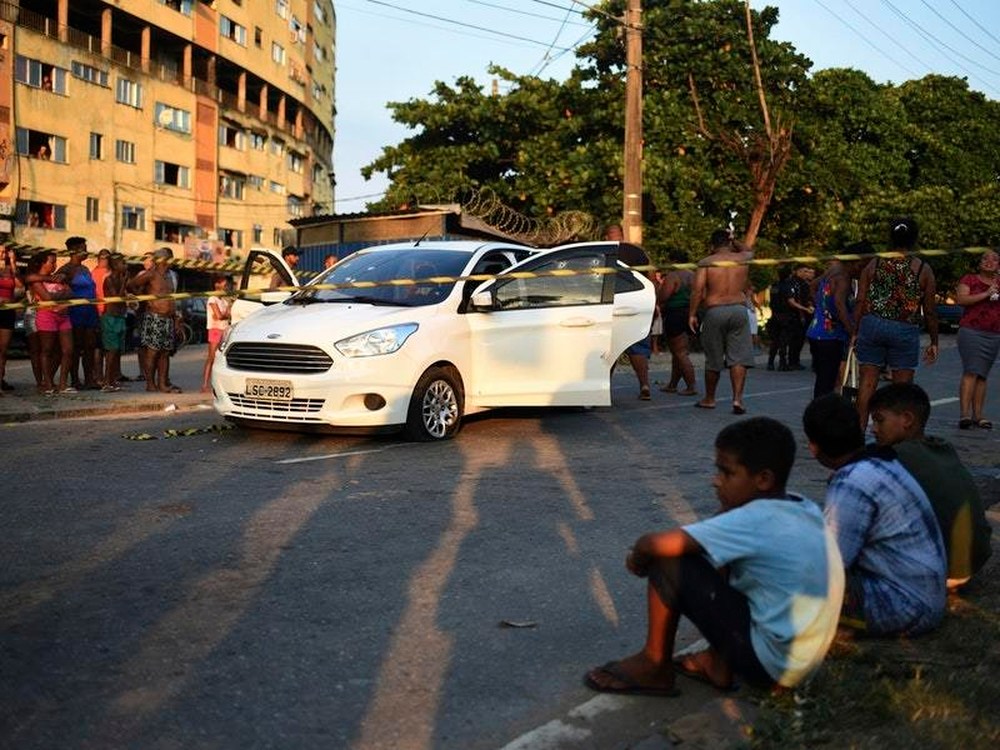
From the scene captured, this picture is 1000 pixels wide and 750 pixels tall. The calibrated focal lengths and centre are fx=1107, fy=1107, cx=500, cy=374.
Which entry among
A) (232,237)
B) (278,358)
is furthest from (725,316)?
(232,237)

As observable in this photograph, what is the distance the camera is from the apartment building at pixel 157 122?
42.7 meters

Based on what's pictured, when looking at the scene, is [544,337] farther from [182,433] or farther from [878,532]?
[878,532]

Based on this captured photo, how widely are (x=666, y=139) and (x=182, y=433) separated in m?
27.9

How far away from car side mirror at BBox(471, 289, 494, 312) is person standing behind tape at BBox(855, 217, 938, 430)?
305 centimetres

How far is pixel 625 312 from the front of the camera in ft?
36.3

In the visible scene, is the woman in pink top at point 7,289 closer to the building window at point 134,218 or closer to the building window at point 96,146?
the building window at point 96,146

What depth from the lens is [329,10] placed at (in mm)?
75625

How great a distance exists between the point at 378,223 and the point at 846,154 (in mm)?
21956

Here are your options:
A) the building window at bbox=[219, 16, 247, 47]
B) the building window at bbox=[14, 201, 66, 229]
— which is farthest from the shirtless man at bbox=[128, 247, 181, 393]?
the building window at bbox=[219, 16, 247, 47]

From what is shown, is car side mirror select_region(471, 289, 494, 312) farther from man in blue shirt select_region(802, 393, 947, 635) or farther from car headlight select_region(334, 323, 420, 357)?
man in blue shirt select_region(802, 393, 947, 635)

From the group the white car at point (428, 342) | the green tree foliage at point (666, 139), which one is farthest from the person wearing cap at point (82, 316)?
the green tree foliage at point (666, 139)

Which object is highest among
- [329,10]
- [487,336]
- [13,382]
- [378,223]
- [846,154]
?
[329,10]

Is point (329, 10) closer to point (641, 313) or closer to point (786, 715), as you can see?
point (641, 313)

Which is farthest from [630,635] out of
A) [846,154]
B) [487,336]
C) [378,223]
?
[846,154]
